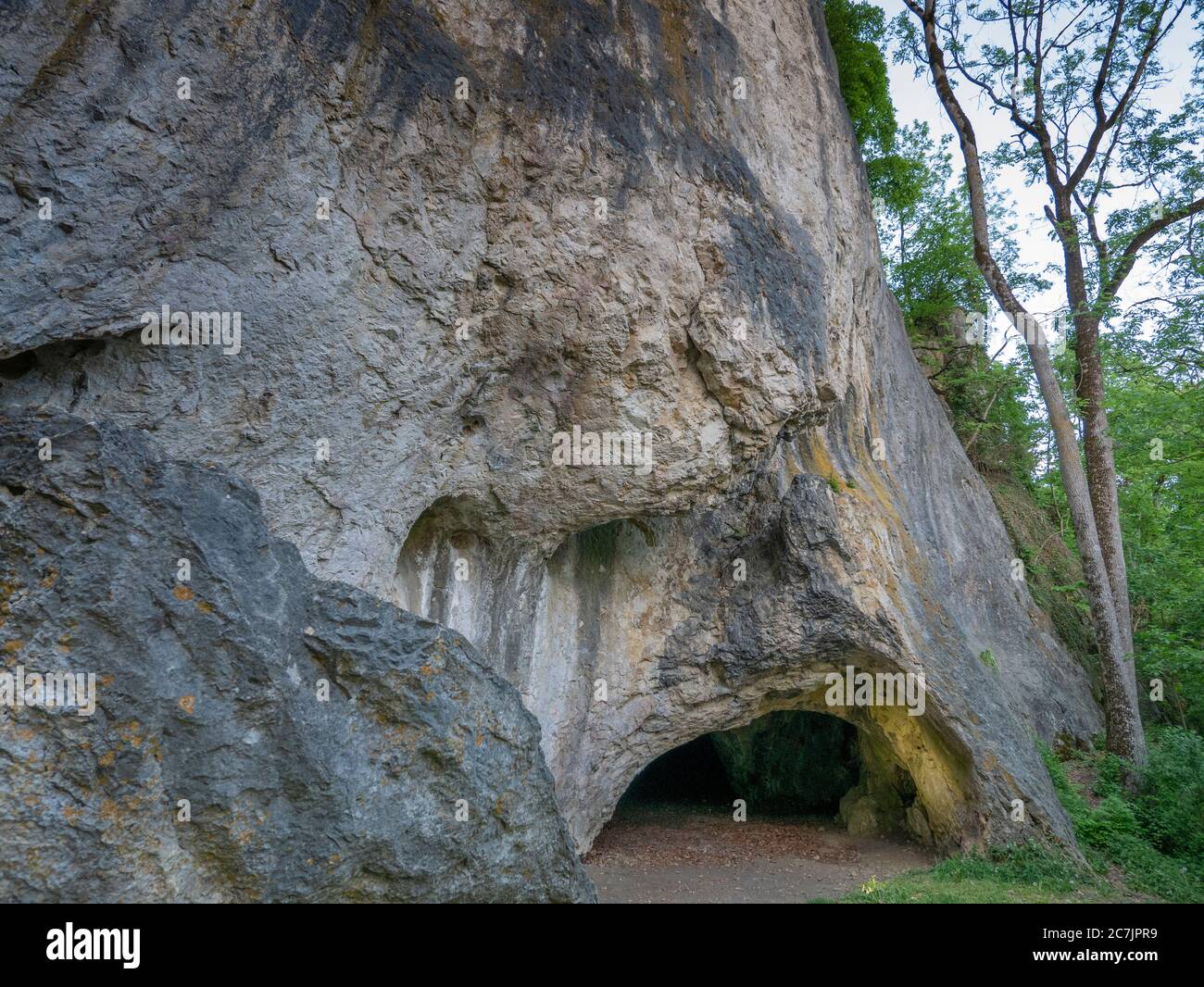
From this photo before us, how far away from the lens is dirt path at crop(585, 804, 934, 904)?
8555 mm

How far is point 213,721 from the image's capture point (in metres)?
3.57

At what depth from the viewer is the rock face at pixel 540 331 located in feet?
16.1

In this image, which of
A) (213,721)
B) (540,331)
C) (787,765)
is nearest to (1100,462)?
(787,765)

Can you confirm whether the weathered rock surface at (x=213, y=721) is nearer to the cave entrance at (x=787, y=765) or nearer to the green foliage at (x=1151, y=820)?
the green foliage at (x=1151, y=820)

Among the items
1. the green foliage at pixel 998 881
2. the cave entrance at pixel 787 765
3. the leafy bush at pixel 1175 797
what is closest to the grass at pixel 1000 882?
the green foliage at pixel 998 881

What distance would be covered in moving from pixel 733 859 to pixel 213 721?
309 inches

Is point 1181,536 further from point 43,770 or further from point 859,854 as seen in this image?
point 43,770

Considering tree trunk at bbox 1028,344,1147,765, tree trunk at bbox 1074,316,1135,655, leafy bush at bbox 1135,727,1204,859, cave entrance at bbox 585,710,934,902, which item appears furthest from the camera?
tree trunk at bbox 1074,316,1135,655

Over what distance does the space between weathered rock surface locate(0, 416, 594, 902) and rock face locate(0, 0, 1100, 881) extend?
1434 millimetres

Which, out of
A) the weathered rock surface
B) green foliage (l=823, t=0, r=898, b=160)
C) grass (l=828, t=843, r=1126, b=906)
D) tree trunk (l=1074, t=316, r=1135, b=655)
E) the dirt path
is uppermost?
green foliage (l=823, t=0, r=898, b=160)

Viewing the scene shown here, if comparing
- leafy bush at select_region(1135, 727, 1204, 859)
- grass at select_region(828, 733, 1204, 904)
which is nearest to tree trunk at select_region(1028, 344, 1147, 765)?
grass at select_region(828, 733, 1204, 904)

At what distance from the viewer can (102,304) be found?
189 inches

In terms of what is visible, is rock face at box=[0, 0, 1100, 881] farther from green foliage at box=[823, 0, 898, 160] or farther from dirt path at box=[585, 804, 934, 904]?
green foliage at box=[823, 0, 898, 160]

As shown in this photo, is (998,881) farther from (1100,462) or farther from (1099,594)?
(1100,462)
